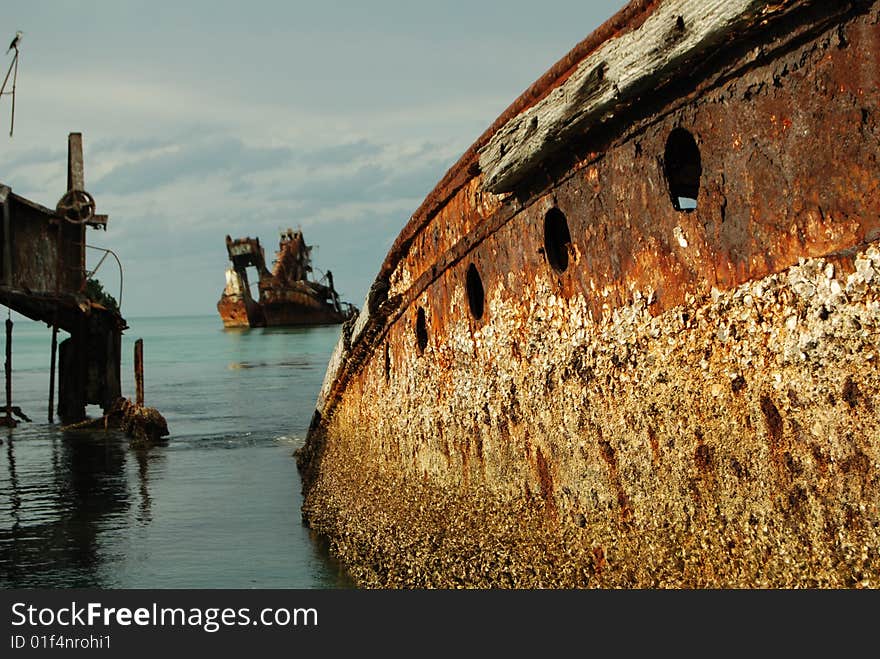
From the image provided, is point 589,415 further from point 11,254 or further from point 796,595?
point 11,254

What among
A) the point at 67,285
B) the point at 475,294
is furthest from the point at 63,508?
the point at 67,285

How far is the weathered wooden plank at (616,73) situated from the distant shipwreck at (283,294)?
62.3m

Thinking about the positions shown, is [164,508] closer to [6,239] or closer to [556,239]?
[556,239]

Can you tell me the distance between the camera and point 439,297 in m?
5.66

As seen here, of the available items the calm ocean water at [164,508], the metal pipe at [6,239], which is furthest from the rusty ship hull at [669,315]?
the metal pipe at [6,239]

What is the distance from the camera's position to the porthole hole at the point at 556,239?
432cm

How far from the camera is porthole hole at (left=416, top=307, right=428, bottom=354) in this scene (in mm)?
6062

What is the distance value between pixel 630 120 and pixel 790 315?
1.17 m

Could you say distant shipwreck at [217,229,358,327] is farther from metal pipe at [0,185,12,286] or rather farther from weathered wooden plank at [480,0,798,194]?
weathered wooden plank at [480,0,798,194]

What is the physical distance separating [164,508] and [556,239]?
5924 mm

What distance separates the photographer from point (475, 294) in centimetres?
529

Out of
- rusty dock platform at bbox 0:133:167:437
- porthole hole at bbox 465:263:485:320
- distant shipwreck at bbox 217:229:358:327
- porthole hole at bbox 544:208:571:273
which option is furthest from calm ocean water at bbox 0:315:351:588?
distant shipwreck at bbox 217:229:358:327

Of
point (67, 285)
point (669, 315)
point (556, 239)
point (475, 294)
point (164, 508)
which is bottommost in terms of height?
point (164, 508)

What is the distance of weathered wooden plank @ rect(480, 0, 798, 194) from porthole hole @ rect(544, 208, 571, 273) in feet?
0.82
